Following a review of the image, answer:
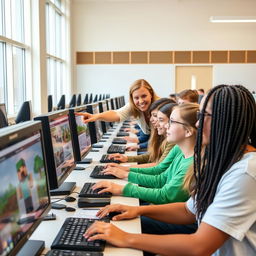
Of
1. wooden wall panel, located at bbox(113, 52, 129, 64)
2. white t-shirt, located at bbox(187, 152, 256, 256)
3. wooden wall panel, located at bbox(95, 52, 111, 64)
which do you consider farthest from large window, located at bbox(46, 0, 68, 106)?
white t-shirt, located at bbox(187, 152, 256, 256)

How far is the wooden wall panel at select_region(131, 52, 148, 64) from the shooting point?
1103 cm

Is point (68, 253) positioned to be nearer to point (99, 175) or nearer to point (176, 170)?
point (176, 170)

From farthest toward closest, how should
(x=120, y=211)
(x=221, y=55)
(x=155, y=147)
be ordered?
1. (x=221, y=55)
2. (x=155, y=147)
3. (x=120, y=211)

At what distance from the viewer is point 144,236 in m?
1.26

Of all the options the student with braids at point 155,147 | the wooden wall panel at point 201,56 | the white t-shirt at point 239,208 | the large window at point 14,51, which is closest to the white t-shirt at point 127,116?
the student with braids at point 155,147

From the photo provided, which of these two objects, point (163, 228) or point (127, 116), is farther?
point (127, 116)

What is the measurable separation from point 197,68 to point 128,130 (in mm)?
6649

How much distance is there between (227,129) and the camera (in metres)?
1.16

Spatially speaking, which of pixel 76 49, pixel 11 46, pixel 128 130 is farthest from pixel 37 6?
pixel 76 49

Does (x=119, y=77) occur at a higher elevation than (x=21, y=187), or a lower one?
higher

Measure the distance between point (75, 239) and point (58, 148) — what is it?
1.98 ft

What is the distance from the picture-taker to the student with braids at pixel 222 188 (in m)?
1.08

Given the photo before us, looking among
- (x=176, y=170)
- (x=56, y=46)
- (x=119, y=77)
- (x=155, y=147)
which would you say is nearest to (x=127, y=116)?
(x=155, y=147)

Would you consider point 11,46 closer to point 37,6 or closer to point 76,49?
point 37,6
